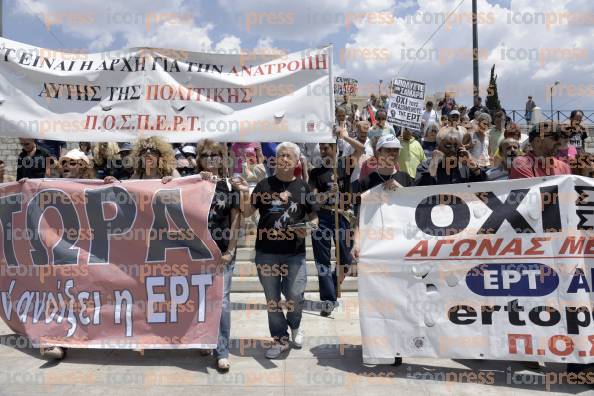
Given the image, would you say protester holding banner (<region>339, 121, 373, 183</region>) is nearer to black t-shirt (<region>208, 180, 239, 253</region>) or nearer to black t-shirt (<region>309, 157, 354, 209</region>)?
black t-shirt (<region>309, 157, 354, 209</region>)

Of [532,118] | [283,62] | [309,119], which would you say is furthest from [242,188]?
[532,118]

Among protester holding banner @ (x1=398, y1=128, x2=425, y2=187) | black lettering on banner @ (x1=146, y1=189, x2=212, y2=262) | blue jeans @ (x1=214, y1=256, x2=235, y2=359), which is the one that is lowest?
blue jeans @ (x1=214, y1=256, x2=235, y2=359)

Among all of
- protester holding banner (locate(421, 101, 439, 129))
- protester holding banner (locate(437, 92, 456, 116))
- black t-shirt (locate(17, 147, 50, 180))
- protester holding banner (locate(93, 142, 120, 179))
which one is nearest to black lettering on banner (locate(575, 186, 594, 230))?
protester holding banner (locate(93, 142, 120, 179))

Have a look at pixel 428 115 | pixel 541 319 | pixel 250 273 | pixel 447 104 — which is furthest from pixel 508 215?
pixel 447 104

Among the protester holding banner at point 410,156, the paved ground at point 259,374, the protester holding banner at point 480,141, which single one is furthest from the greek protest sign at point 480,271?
the protester holding banner at point 480,141

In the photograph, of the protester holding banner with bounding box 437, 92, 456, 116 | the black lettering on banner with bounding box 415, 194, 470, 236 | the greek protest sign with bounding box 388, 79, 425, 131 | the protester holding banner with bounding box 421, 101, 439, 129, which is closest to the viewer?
the black lettering on banner with bounding box 415, 194, 470, 236

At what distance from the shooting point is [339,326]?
5234 mm

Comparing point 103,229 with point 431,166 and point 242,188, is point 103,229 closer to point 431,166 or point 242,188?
point 242,188

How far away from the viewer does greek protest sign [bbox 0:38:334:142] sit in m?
5.01

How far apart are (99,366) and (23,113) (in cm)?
260

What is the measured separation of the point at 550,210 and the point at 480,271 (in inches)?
29.3

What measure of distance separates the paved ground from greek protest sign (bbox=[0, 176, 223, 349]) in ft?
0.65

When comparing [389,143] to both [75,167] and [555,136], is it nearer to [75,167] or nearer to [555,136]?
[555,136]

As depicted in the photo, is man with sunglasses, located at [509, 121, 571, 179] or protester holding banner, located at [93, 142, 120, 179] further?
protester holding banner, located at [93, 142, 120, 179]
